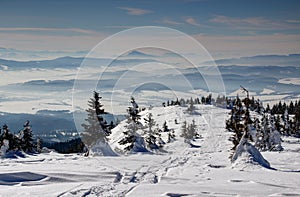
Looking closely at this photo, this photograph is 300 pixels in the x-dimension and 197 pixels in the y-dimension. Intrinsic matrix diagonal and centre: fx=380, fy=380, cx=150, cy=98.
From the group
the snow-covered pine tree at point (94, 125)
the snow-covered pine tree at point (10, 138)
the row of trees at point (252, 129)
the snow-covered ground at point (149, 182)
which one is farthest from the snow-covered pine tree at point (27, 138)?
the snow-covered ground at point (149, 182)

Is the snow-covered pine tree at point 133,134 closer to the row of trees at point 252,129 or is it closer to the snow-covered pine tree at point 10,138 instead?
the row of trees at point 252,129

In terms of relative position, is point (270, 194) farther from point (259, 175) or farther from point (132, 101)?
point (132, 101)

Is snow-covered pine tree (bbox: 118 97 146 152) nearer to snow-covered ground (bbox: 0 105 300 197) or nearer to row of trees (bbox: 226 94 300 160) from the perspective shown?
row of trees (bbox: 226 94 300 160)

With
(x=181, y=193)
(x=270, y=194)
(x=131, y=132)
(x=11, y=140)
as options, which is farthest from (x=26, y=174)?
(x=11, y=140)

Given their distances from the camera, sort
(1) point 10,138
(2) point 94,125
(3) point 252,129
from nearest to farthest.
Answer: (3) point 252,129 → (2) point 94,125 → (1) point 10,138

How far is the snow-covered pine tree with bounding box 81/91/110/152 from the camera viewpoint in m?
44.2

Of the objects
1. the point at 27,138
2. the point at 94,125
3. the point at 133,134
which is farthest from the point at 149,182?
the point at 27,138

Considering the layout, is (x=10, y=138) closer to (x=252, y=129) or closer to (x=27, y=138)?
(x=27, y=138)

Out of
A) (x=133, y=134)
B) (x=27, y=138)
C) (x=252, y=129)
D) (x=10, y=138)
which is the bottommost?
(x=27, y=138)

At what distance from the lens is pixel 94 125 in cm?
4497

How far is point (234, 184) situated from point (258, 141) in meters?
61.4

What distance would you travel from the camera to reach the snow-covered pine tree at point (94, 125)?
44.2 meters

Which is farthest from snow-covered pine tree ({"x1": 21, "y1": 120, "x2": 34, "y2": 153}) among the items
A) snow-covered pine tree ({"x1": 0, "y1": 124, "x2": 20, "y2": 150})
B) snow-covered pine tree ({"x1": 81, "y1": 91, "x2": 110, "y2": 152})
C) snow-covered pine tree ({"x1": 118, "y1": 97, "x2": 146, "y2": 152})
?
snow-covered pine tree ({"x1": 81, "y1": 91, "x2": 110, "y2": 152})

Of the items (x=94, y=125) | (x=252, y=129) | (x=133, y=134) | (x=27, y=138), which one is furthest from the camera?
(x=27, y=138)
